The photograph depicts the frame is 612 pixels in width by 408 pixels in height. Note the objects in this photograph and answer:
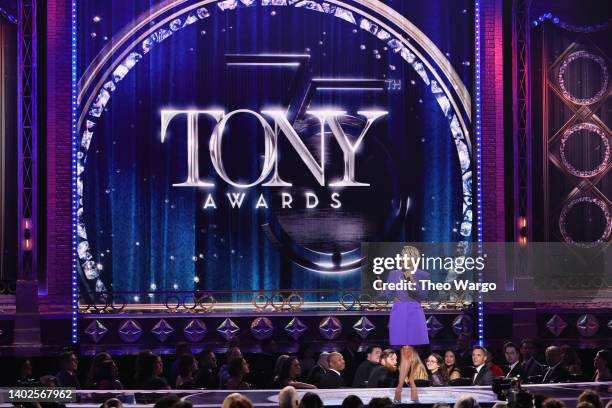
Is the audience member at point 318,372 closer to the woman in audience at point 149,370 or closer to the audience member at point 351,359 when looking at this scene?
the woman in audience at point 149,370

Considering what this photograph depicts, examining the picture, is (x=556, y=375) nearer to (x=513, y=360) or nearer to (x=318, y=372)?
(x=513, y=360)

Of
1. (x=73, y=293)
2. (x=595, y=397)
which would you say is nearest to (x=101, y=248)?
(x=73, y=293)

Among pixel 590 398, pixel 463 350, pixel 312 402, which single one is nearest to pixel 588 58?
pixel 463 350

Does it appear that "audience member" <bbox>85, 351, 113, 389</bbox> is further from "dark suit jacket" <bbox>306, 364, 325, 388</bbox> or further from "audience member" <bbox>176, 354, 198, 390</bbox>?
"dark suit jacket" <bbox>306, 364, 325, 388</bbox>

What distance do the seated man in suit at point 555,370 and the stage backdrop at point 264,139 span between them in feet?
14.3

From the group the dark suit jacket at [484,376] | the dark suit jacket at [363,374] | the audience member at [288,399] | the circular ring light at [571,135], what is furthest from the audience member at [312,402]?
the circular ring light at [571,135]

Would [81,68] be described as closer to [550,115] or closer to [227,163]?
[227,163]

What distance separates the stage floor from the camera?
29.1 feet

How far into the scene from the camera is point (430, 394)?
31.9ft

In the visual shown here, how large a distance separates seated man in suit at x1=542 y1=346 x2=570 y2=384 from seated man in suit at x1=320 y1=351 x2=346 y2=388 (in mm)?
2146

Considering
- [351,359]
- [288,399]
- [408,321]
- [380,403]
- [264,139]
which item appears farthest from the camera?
[264,139]

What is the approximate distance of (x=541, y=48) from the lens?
15531mm

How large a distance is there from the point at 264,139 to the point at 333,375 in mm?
5339

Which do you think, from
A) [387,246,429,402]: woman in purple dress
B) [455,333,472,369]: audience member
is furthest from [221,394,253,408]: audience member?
[455,333,472,369]: audience member
